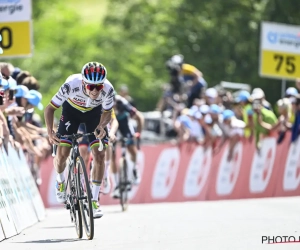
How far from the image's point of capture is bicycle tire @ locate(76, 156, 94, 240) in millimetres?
12499

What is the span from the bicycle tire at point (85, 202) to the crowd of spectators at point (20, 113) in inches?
48.0

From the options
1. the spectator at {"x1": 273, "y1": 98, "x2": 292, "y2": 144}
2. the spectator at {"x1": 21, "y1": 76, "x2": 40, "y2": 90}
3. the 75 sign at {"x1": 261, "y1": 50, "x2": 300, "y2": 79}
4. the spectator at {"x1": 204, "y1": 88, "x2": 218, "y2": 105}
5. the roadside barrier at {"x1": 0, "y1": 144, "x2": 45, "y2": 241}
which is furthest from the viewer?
the 75 sign at {"x1": 261, "y1": 50, "x2": 300, "y2": 79}

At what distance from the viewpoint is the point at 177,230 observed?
1339cm

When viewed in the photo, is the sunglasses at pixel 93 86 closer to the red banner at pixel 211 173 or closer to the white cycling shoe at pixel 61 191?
the white cycling shoe at pixel 61 191

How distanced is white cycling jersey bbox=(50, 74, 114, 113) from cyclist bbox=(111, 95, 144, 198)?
5616 mm

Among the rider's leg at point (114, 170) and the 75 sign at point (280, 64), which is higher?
the 75 sign at point (280, 64)

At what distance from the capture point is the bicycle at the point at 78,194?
41.4 ft

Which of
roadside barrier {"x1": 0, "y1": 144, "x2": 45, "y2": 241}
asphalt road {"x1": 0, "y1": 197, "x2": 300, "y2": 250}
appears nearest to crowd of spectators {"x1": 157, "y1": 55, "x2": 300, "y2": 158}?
asphalt road {"x1": 0, "y1": 197, "x2": 300, "y2": 250}

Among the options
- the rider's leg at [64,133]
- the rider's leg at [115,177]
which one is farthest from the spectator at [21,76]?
the rider's leg at [64,133]

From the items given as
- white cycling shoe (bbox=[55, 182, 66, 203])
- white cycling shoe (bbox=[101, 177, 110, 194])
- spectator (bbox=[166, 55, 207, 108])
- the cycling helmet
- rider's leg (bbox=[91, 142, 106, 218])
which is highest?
the cycling helmet

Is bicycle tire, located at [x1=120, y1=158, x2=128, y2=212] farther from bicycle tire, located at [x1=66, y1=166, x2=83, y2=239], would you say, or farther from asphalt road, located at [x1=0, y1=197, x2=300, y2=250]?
bicycle tire, located at [x1=66, y1=166, x2=83, y2=239]

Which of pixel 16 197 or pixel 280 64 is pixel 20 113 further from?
pixel 280 64

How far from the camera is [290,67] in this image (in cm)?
2597

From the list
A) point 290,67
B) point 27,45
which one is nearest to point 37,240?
point 27,45
